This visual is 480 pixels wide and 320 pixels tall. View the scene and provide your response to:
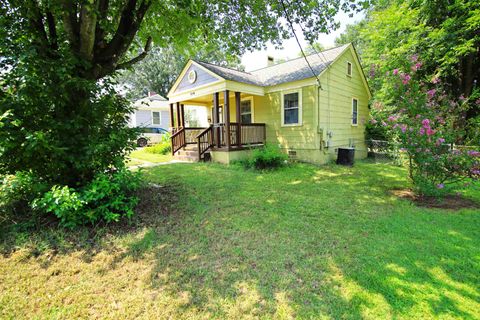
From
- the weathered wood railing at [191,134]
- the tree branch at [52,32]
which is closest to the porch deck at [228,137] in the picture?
the weathered wood railing at [191,134]

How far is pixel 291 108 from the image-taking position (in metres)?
9.27

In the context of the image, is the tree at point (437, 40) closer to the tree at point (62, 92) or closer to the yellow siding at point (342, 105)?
the yellow siding at point (342, 105)

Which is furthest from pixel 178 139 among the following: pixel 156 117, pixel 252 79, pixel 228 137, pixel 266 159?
pixel 156 117

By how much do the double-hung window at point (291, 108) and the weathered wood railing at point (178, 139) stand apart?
15.1 ft

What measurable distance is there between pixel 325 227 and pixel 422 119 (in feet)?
10.4

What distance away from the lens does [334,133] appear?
9.64 m

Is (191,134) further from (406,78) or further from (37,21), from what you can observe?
(406,78)

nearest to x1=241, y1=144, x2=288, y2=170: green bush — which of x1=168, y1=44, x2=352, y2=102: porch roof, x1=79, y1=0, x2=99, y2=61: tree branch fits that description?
x1=168, y1=44, x2=352, y2=102: porch roof

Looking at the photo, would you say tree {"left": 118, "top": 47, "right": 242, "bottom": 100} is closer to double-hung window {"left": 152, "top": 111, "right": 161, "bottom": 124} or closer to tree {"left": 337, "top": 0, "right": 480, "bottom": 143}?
double-hung window {"left": 152, "top": 111, "right": 161, "bottom": 124}

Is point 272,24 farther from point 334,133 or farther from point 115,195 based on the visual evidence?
point 115,195

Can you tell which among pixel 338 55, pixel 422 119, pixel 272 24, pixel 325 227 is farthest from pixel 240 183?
pixel 338 55

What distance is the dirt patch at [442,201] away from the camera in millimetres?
4506

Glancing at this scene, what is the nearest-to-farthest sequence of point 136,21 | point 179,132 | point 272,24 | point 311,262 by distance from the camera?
point 311,262
point 136,21
point 272,24
point 179,132

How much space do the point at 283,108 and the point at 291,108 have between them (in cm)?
36
